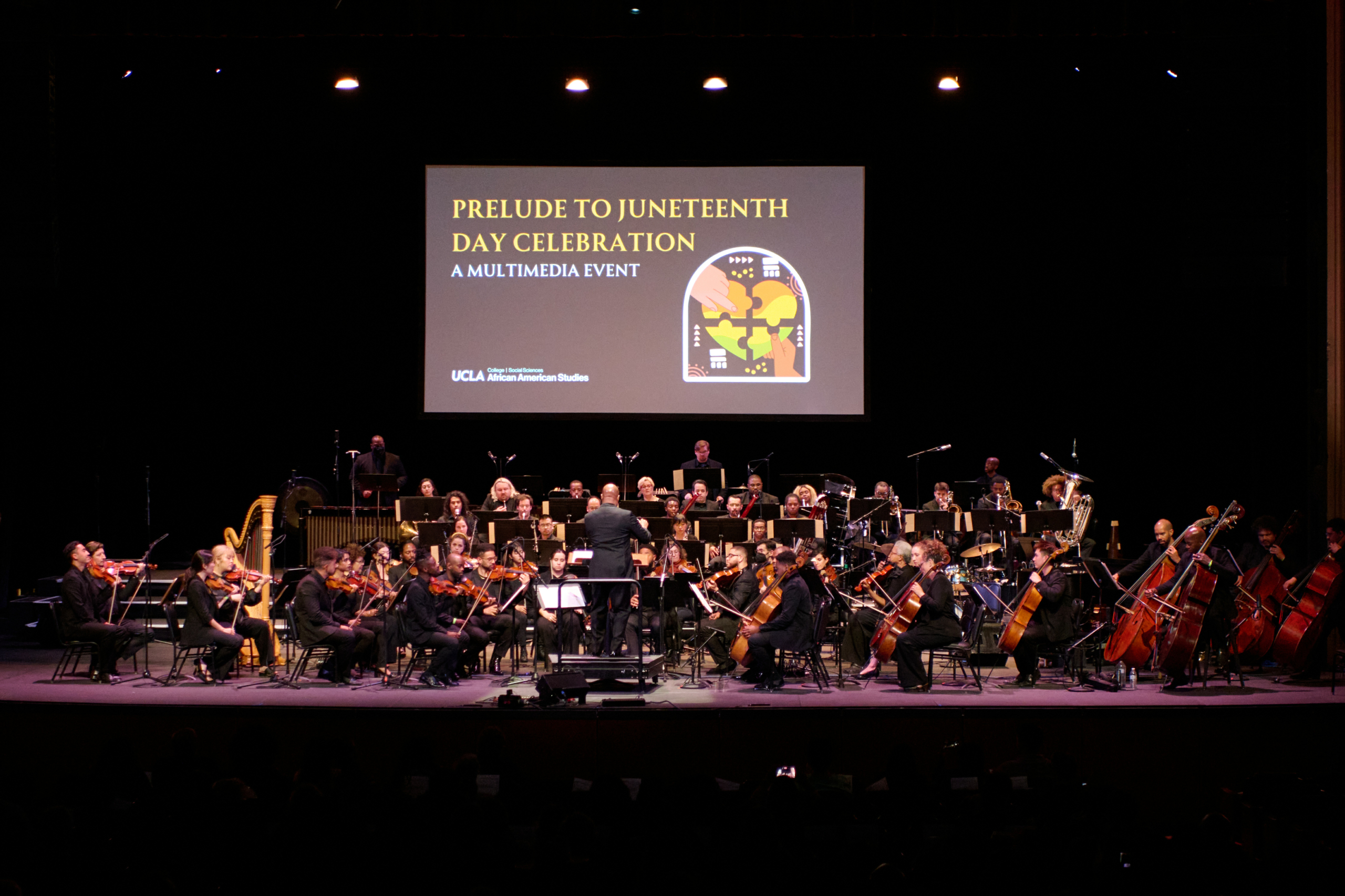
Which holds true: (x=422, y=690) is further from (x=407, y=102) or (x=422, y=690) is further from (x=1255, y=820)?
(x=407, y=102)

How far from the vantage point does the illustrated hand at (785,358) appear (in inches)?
554

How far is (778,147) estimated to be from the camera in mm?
14117

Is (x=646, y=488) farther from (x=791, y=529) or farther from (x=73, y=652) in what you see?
(x=73, y=652)

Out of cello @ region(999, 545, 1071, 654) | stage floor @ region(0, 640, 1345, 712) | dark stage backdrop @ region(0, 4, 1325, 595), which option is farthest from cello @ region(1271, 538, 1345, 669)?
dark stage backdrop @ region(0, 4, 1325, 595)

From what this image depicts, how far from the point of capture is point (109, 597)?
1005 centimetres

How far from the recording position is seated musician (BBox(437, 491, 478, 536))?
11.9 meters

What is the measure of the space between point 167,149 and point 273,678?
743 centimetres

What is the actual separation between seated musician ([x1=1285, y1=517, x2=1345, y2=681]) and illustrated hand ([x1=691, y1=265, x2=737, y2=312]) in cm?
672

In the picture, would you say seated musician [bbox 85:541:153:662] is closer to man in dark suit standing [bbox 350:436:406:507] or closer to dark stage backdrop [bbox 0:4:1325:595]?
man in dark suit standing [bbox 350:436:406:507]

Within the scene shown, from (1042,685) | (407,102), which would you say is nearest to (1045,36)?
(1042,685)

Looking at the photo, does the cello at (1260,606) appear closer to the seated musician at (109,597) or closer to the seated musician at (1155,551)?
the seated musician at (1155,551)

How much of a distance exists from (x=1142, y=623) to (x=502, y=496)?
6185 mm

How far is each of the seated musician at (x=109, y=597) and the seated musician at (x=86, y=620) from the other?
0.02 metres

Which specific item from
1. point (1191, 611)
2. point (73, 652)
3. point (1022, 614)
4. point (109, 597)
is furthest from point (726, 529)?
point (73, 652)
